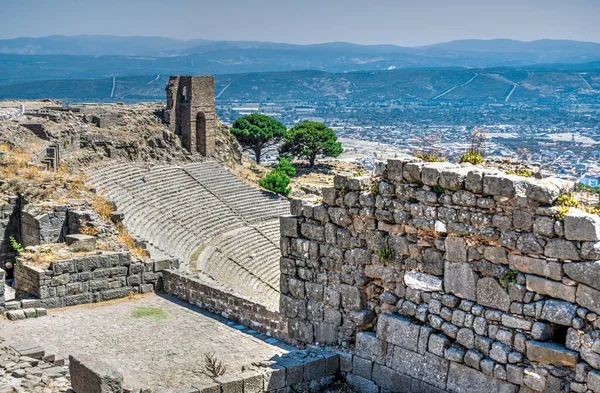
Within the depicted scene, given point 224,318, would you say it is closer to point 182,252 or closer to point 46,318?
point 46,318

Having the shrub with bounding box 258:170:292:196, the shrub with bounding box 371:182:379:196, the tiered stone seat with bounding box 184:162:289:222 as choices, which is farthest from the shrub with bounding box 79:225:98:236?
the shrub with bounding box 258:170:292:196

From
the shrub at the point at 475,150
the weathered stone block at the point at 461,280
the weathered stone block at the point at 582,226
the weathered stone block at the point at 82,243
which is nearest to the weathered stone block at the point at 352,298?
the weathered stone block at the point at 461,280

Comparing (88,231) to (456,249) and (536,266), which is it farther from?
(536,266)

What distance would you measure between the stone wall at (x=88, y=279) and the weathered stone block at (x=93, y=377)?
21.3 feet

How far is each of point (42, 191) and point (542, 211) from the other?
17142mm

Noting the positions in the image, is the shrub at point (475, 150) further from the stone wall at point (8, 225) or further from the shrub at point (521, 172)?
the stone wall at point (8, 225)

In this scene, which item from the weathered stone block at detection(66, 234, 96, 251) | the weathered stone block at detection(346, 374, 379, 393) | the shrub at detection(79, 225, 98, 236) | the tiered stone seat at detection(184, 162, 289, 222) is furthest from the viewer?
the tiered stone seat at detection(184, 162, 289, 222)

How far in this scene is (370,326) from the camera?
32.2 ft

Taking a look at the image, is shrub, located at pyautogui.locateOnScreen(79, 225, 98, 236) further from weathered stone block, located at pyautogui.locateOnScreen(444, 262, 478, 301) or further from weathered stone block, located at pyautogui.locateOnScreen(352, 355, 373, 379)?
weathered stone block, located at pyautogui.locateOnScreen(444, 262, 478, 301)

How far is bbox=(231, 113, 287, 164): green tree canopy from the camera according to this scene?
6391 centimetres

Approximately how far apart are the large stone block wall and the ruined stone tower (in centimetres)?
3339

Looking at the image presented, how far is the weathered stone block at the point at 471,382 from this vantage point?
8242 mm

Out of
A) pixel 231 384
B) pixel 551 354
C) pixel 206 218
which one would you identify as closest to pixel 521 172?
pixel 551 354

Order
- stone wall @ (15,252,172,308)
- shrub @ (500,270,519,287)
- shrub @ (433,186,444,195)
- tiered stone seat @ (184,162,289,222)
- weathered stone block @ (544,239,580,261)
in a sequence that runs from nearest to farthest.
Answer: weathered stone block @ (544,239,580,261) < shrub @ (500,270,519,287) < shrub @ (433,186,444,195) < stone wall @ (15,252,172,308) < tiered stone seat @ (184,162,289,222)
